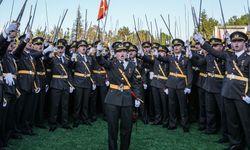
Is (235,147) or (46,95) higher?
(46,95)

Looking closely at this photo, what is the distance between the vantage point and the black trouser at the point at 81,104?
8812mm

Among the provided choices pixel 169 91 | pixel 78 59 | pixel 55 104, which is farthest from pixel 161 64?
pixel 55 104

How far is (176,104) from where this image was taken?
8664 mm


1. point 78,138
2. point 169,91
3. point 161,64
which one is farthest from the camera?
point 161,64

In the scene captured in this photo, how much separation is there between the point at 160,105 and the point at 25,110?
13.0 feet

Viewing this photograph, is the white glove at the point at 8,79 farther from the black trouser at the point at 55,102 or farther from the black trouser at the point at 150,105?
the black trouser at the point at 150,105

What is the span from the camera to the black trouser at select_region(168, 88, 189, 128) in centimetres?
840

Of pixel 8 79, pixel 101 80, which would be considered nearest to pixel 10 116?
pixel 8 79

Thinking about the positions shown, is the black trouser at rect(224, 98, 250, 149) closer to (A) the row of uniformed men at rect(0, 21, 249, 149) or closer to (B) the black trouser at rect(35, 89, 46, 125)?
(A) the row of uniformed men at rect(0, 21, 249, 149)

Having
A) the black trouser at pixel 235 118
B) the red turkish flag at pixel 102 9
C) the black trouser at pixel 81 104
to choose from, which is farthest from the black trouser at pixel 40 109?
the black trouser at pixel 235 118

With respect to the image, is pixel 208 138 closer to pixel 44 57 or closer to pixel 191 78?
pixel 191 78

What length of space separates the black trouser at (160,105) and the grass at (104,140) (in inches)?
23.9

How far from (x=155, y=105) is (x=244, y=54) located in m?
3.74

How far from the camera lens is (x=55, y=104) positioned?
8.18 m
